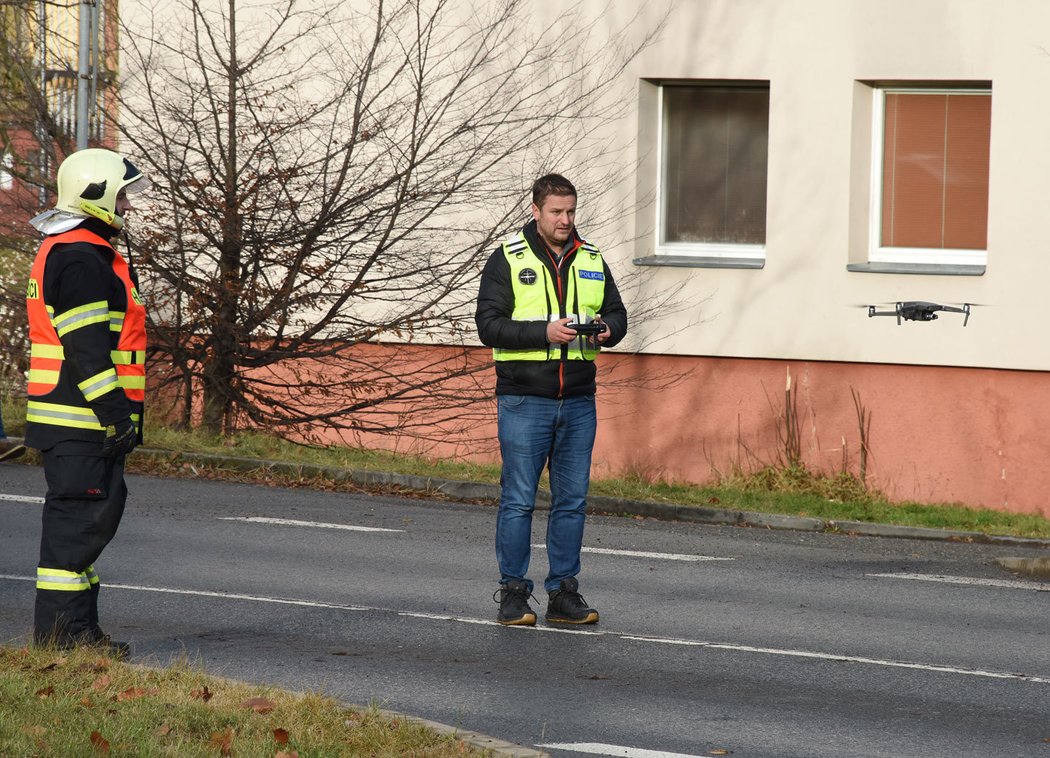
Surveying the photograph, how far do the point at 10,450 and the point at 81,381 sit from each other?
8.20m

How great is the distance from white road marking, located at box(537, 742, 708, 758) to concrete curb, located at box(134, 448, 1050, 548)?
7.41 m

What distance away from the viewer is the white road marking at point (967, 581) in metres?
9.98

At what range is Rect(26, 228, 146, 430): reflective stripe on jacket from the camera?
6355 millimetres

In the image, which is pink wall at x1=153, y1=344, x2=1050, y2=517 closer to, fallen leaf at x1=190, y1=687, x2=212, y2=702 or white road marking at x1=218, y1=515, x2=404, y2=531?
white road marking at x1=218, y1=515, x2=404, y2=531

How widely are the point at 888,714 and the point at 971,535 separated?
22.0ft

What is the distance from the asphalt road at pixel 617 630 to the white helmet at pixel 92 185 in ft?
5.90

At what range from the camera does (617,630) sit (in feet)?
25.8

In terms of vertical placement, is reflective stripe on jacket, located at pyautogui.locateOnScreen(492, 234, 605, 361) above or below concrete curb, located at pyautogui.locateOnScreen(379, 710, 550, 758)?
above

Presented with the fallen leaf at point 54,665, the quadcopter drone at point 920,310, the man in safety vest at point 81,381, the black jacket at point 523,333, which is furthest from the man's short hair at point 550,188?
the quadcopter drone at point 920,310

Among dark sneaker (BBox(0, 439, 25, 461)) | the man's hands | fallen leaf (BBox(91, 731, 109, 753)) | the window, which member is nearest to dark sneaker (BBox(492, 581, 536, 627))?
the man's hands

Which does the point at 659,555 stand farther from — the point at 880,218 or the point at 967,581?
the point at 880,218

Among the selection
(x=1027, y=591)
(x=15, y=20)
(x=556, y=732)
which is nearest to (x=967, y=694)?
(x=556, y=732)

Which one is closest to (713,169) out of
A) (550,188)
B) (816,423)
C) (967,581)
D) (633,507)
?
(816,423)

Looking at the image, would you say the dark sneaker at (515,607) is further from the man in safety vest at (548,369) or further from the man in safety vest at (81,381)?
the man in safety vest at (81,381)
